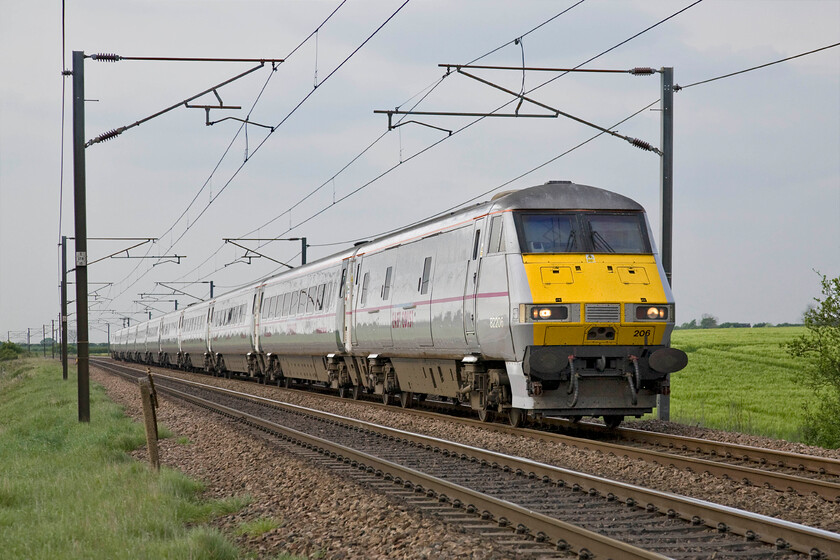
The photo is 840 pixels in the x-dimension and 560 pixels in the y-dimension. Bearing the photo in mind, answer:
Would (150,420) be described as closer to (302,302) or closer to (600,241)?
(600,241)

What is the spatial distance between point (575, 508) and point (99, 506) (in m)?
4.52

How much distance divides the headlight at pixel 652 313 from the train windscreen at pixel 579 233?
0.97m

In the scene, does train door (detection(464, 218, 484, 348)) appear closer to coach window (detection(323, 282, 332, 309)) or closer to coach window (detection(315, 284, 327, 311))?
coach window (detection(323, 282, 332, 309))

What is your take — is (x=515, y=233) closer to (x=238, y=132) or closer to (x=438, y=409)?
(x=438, y=409)

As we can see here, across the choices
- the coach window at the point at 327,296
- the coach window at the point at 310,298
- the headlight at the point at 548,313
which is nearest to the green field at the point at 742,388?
the headlight at the point at 548,313

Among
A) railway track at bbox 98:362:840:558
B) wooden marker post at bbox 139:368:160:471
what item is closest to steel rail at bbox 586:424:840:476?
railway track at bbox 98:362:840:558

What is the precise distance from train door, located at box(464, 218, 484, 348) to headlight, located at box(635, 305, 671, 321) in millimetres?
2670

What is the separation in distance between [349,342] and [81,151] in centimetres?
757

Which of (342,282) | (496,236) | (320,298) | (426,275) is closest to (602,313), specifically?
(496,236)

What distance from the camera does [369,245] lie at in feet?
72.9

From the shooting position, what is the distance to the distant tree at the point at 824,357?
17.1 metres

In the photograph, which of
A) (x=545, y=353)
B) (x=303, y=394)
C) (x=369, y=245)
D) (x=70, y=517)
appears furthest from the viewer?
(x=303, y=394)

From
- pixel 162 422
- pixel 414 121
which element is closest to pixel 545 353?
pixel 414 121

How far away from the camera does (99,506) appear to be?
359 inches
